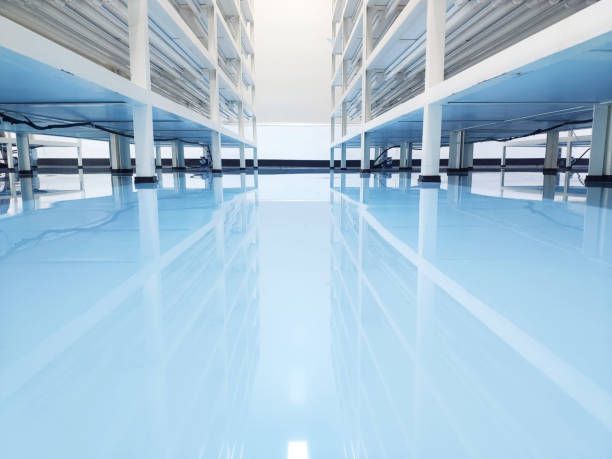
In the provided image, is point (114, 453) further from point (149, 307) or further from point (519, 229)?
point (519, 229)

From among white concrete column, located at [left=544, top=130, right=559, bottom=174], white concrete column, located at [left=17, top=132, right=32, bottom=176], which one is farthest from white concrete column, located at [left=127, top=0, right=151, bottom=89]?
white concrete column, located at [left=544, top=130, right=559, bottom=174]

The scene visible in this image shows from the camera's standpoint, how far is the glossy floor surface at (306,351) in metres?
0.40

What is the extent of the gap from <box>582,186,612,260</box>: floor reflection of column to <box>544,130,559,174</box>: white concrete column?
4355 mm

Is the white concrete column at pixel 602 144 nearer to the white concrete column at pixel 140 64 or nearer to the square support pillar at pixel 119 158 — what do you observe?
the white concrete column at pixel 140 64

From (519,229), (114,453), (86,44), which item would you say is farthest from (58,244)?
(86,44)

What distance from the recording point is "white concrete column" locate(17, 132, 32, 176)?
6277 millimetres

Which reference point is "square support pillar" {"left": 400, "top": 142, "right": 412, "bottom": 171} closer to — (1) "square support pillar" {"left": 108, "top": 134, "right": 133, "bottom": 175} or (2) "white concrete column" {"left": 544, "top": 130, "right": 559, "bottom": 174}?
(2) "white concrete column" {"left": 544, "top": 130, "right": 559, "bottom": 174}

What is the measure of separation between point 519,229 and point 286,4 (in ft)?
40.3

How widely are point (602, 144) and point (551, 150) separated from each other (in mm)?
3075

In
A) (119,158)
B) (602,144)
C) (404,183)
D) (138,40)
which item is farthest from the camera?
(119,158)

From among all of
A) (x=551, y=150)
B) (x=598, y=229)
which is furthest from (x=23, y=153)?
(x=551, y=150)

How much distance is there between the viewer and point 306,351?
59 centimetres

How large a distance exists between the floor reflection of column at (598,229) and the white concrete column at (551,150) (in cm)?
436

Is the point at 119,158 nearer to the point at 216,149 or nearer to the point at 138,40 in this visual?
the point at 216,149
